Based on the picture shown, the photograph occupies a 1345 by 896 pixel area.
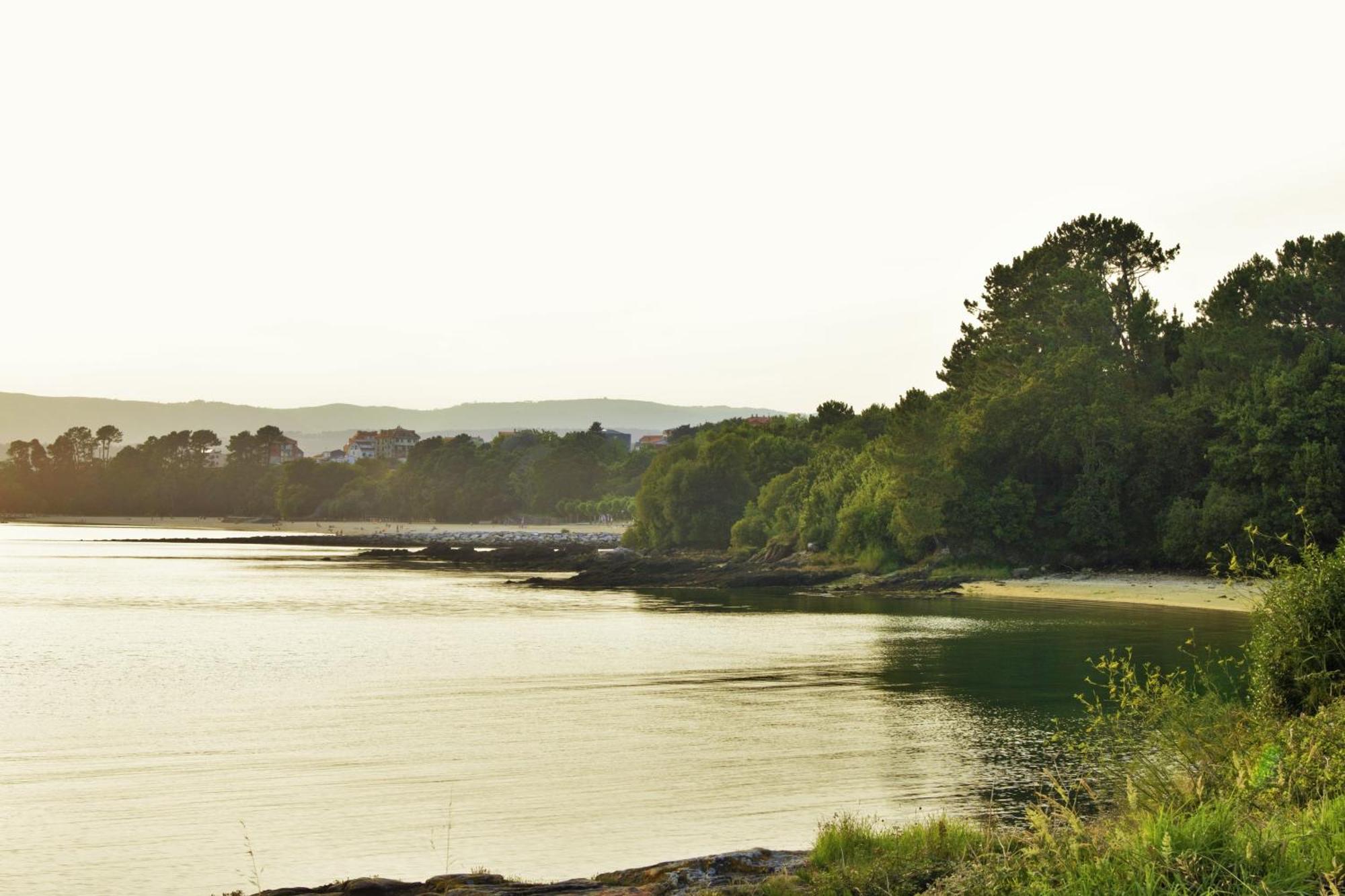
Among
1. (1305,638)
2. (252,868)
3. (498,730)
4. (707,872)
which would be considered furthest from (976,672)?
(252,868)

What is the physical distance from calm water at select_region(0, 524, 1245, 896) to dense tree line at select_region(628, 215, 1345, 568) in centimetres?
1107

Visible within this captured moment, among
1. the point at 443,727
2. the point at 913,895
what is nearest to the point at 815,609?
the point at 443,727

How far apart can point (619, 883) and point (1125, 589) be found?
5384 centimetres

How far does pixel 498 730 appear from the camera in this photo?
1045 inches

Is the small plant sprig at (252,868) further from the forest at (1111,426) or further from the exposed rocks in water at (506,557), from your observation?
the exposed rocks in water at (506,557)

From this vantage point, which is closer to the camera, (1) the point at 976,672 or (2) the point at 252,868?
(2) the point at 252,868

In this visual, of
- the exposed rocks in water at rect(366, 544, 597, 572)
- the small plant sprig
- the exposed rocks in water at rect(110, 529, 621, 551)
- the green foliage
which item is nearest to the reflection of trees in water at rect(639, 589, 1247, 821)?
the green foliage

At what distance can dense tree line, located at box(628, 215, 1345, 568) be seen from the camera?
198 ft

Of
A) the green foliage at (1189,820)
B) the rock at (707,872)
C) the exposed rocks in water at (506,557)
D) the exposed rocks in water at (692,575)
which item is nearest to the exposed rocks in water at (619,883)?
the rock at (707,872)

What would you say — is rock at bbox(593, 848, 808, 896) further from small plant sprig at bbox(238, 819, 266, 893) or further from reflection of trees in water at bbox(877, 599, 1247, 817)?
reflection of trees in water at bbox(877, 599, 1247, 817)

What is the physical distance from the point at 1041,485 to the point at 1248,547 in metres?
14.4

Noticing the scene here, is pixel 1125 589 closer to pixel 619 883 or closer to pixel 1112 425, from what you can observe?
pixel 1112 425

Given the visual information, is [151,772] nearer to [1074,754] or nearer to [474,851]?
[474,851]

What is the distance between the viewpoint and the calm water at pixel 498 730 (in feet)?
55.2
